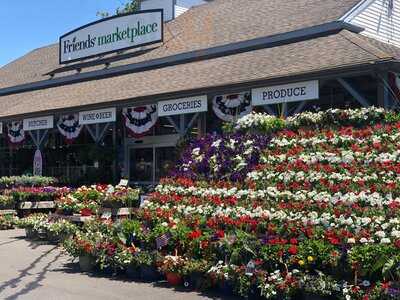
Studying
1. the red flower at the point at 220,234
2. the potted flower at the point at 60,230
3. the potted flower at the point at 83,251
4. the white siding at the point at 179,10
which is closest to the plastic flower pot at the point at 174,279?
the red flower at the point at 220,234

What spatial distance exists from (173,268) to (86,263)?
211 cm

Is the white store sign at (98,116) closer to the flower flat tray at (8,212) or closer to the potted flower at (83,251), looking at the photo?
the flower flat tray at (8,212)

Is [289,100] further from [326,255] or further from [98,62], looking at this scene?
[98,62]

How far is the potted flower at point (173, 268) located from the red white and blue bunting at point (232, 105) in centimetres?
810

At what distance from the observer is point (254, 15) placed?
22984mm

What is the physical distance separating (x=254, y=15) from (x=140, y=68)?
476 cm

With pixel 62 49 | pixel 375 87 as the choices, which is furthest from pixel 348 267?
pixel 62 49

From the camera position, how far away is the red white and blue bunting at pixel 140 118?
1983cm

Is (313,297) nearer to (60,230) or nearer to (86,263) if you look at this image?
(86,263)

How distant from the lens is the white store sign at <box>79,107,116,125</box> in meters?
20.1

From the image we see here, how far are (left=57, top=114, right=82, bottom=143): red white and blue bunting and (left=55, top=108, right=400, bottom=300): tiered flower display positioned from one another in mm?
10759

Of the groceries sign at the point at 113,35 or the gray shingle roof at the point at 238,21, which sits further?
the groceries sign at the point at 113,35

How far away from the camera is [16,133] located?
2592 centimetres

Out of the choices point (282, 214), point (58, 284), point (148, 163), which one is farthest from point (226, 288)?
point (148, 163)
